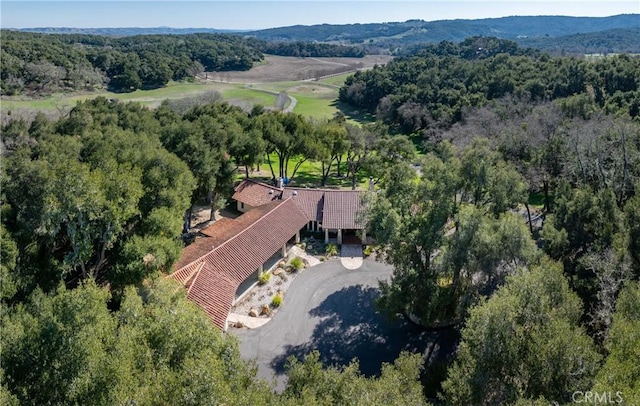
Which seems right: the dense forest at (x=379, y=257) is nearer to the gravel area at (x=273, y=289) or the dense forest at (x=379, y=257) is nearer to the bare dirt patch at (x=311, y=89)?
the gravel area at (x=273, y=289)

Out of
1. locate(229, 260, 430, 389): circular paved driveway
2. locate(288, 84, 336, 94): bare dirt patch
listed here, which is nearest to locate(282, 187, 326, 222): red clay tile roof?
locate(229, 260, 430, 389): circular paved driveway

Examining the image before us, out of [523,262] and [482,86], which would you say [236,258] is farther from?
[482,86]

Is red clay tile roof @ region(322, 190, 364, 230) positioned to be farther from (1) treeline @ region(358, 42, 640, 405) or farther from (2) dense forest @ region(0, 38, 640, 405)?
(1) treeline @ region(358, 42, 640, 405)

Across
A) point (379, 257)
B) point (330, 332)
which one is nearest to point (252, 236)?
point (379, 257)

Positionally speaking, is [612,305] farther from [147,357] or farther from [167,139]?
[167,139]

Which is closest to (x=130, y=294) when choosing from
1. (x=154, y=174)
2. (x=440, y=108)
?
(x=154, y=174)

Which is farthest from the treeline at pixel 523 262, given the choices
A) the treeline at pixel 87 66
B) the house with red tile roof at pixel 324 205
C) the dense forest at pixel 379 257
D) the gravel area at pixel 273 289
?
the treeline at pixel 87 66
